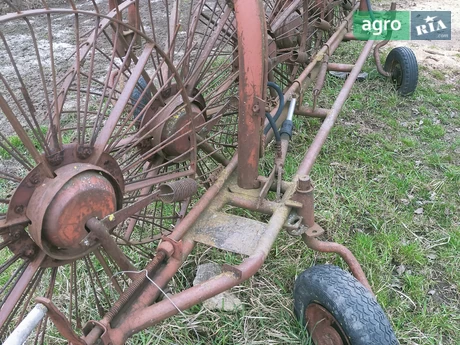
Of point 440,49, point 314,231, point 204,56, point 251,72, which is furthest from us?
point 440,49

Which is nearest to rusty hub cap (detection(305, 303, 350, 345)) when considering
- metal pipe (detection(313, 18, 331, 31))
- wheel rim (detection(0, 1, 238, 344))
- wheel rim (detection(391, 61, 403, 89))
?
wheel rim (detection(0, 1, 238, 344))

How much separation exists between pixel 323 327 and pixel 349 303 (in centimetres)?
24

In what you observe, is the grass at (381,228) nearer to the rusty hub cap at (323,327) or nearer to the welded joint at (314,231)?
the rusty hub cap at (323,327)

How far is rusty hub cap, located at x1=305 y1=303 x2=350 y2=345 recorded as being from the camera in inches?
74.7

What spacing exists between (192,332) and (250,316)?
0.30m

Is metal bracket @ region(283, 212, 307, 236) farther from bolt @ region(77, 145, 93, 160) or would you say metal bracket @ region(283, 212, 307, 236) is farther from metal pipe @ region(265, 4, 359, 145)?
bolt @ region(77, 145, 93, 160)

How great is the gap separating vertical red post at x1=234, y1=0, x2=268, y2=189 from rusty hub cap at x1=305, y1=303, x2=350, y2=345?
753 millimetres

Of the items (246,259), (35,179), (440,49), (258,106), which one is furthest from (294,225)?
(440,49)

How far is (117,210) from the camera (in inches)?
68.8

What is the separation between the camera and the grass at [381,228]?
2205 millimetres

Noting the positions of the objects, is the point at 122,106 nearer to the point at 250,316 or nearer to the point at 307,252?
the point at 250,316

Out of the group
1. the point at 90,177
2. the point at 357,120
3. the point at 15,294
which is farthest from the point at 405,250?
the point at 15,294

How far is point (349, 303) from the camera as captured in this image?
182 cm

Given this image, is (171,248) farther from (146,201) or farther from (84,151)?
(84,151)
